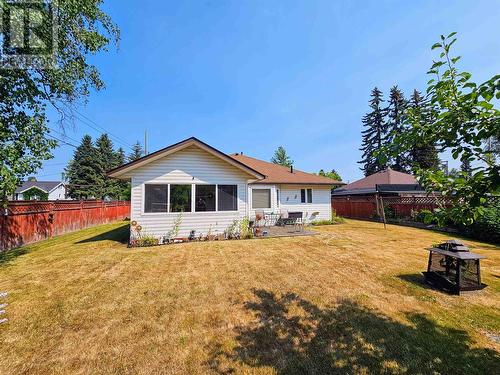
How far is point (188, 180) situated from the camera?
34.0ft

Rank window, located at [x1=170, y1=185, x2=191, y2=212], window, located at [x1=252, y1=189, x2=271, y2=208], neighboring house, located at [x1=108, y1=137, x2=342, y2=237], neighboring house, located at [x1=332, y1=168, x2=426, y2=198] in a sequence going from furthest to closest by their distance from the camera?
1. neighboring house, located at [x1=332, y1=168, x2=426, y2=198]
2. window, located at [x1=252, y1=189, x2=271, y2=208]
3. window, located at [x1=170, y1=185, x2=191, y2=212]
4. neighboring house, located at [x1=108, y1=137, x2=342, y2=237]

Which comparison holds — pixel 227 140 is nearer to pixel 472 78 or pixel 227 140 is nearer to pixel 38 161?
pixel 38 161

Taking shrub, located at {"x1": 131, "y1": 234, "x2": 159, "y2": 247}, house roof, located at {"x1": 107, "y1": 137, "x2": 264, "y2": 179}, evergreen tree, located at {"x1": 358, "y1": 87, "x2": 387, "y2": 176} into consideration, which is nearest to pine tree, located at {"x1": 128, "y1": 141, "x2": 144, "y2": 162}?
evergreen tree, located at {"x1": 358, "y1": 87, "x2": 387, "y2": 176}

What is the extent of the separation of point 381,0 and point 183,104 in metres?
16.7

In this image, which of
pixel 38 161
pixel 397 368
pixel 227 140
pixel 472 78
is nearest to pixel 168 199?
pixel 38 161

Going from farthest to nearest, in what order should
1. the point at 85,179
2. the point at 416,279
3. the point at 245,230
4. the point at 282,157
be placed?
the point at 282,157, the point at 85,179, the point at 245,230, the point at 416,279

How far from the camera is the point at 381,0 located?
19.2 feet

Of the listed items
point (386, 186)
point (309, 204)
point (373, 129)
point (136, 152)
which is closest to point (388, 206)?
point (386, 186)

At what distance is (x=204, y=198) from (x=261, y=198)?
5.32m

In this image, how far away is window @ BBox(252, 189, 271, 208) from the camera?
49.3ft

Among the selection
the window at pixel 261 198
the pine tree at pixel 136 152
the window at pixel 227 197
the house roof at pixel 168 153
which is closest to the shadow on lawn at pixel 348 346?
the window at pixel 227 197

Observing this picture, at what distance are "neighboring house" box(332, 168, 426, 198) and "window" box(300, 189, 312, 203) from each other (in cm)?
743

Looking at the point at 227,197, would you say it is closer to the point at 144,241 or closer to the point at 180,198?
the point at 180,198

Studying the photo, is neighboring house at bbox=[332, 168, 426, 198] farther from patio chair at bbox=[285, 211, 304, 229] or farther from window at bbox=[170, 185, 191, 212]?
window at bbox=[170, 185, 191, 212]
